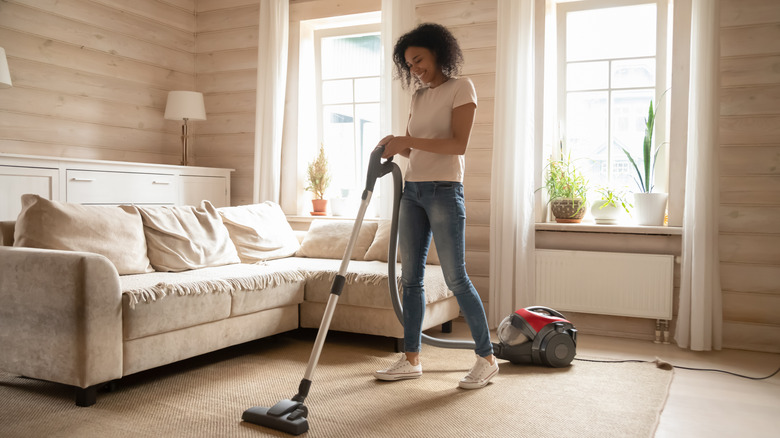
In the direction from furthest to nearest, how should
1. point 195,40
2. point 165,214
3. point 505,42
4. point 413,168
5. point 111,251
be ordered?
point 195,40
point 505,42
point 165,214
point 111,251
point 413,168

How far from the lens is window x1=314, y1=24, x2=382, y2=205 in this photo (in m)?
4.53

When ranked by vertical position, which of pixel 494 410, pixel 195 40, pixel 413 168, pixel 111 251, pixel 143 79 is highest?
pixel 195 40

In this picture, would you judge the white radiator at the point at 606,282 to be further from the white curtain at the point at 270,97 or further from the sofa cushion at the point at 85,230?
the sofa cushion at the point at 85,230

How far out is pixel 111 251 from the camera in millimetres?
2854

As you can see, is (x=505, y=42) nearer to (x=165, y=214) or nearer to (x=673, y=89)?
(x=673, y=89)

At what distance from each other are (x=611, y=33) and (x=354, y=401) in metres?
2.68

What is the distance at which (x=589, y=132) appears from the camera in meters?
3.88

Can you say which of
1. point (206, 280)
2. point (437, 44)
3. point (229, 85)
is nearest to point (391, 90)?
point (229, 85)

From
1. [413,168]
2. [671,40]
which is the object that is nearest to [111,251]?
[413,168]

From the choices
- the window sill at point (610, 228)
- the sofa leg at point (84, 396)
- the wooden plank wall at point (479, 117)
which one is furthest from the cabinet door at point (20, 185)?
the window sill at point (610, 228)

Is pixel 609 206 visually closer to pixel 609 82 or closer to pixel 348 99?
pixel 609 82

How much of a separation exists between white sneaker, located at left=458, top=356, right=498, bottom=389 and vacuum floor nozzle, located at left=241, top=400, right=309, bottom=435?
72 centimetres

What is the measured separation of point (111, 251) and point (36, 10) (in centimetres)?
194

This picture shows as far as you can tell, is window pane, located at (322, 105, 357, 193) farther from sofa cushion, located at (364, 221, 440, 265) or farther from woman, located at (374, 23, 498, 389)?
woman, located at (374, 23, 498, 389)
